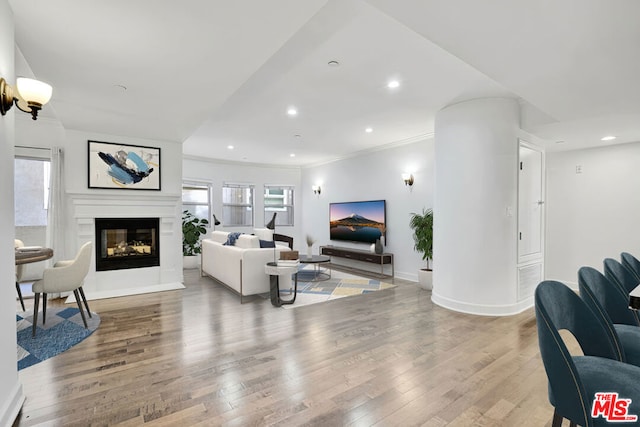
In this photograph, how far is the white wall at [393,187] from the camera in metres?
5.86

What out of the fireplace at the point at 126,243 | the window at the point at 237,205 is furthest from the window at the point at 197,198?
the fireplace at the point at 126,243

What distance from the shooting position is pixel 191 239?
7273 millimetres

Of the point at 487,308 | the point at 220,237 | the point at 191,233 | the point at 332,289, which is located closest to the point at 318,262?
the point at 332,289

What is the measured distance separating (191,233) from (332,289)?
12.9 ft

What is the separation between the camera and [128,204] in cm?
508

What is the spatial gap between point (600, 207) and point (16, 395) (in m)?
7.07

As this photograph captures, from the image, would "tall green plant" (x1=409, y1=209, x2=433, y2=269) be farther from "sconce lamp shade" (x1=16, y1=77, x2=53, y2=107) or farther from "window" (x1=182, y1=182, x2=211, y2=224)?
"window" (x1=182, y1=182, x2=211, y2=224)

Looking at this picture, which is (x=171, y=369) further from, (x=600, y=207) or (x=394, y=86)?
(x=600, y=207)

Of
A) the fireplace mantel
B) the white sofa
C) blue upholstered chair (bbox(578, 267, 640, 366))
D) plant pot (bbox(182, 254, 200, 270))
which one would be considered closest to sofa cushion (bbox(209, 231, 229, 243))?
the white sofa

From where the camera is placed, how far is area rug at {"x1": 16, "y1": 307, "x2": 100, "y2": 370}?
2773 millimetres

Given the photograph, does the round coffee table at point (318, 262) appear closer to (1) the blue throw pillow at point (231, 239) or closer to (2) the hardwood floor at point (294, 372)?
(1) the blue throw pillow at point (231, 239)

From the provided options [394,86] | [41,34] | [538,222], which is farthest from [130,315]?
[538,222]

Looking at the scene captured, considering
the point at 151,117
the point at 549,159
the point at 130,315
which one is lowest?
the point at 130,315

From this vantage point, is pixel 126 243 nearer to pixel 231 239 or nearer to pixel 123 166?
pixel 123 166
